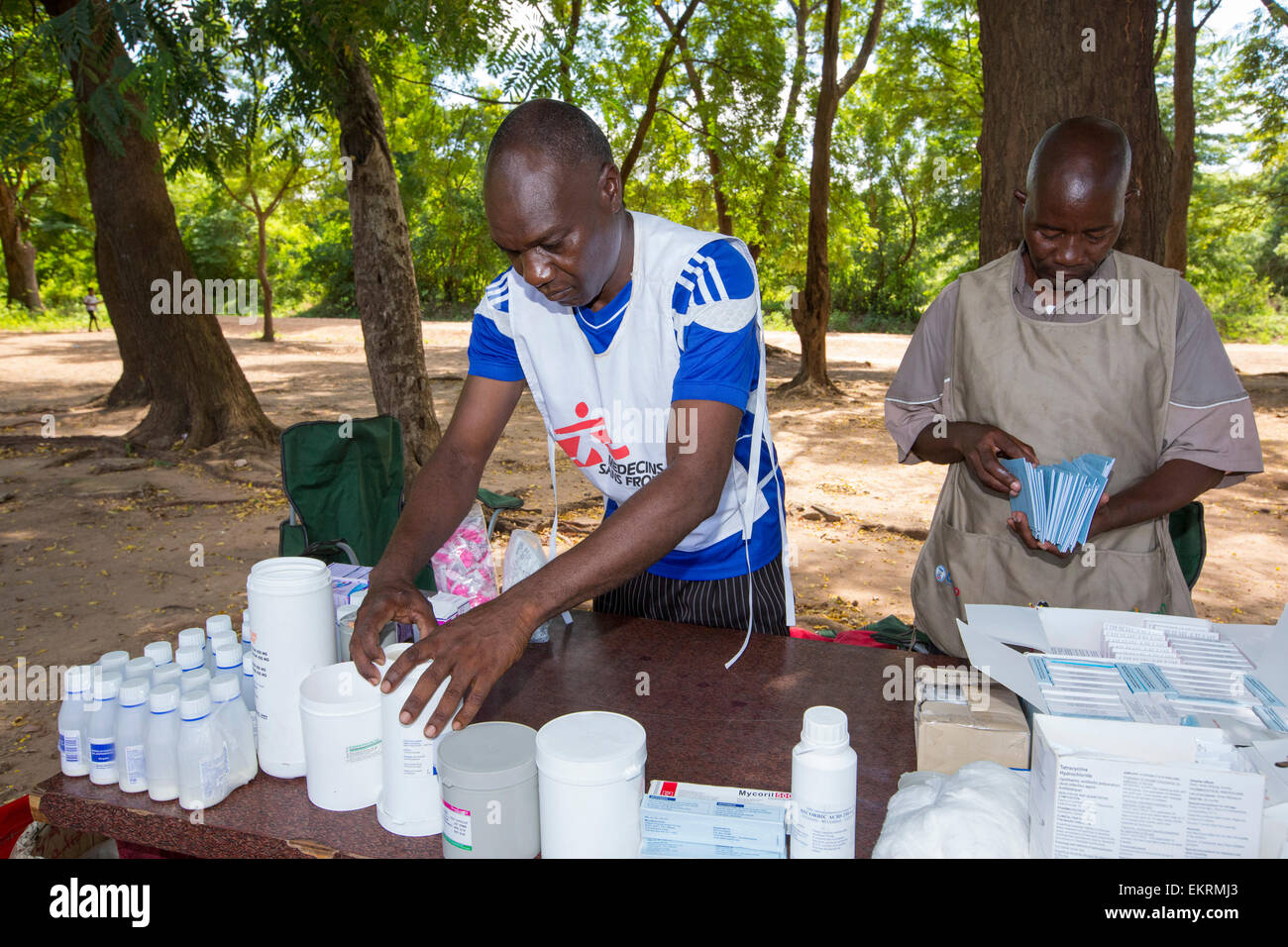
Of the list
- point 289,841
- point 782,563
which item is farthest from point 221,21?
point 289,841

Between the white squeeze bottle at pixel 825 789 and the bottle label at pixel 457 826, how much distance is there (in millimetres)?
452

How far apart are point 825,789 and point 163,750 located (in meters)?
1.06

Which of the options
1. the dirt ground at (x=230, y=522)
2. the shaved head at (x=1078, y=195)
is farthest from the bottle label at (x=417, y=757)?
the dirt ground at (x=230, y=522)

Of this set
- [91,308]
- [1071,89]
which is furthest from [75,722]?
[91,308]

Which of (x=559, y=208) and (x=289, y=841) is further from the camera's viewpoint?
(x=559, y=208)

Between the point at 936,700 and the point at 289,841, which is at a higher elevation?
the point at 936,700

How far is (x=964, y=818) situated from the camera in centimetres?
119

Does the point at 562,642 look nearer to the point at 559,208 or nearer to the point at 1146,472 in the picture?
the point at 559,208

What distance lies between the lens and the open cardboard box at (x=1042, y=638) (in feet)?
4.75

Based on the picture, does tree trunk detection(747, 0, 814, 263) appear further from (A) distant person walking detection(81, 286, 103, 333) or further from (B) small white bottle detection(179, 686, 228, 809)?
(A) distant person walking detection(81, 286, 103, 333)

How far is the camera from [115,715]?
1.57 meters

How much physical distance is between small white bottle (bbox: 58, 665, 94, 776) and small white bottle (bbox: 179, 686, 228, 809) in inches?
8.9

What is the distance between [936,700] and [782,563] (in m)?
0.71
